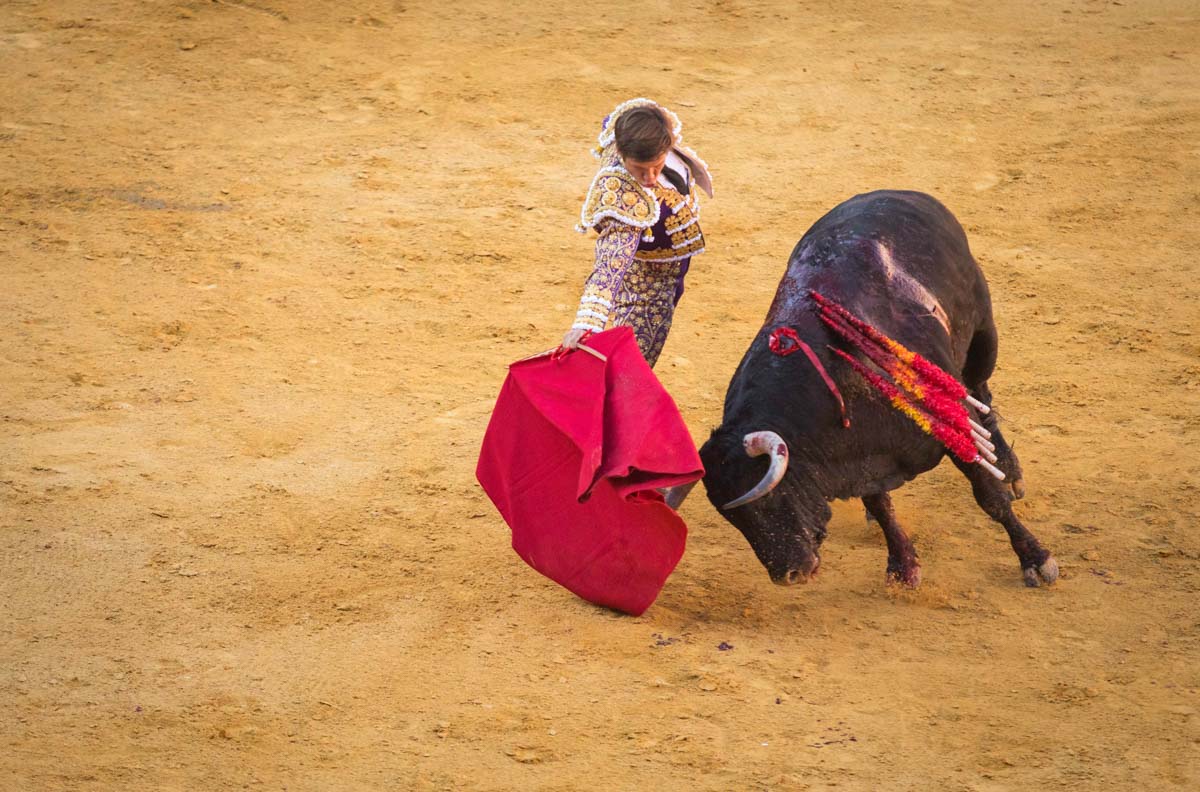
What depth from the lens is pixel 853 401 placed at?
4.36 meters

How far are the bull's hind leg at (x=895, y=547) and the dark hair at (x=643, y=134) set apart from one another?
141cm

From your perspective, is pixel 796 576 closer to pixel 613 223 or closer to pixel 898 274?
pixel 898 274

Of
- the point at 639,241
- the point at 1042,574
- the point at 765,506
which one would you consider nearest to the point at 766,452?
the point at 765,506

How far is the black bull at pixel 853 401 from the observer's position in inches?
168

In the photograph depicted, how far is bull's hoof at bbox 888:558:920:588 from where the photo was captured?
4.56 metres

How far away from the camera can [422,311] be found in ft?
22.2

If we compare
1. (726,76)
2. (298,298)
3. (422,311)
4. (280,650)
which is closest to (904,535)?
(280,650)

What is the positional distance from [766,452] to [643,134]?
106cm

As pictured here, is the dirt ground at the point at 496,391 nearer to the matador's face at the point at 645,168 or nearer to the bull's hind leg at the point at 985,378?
the bull's hind leg at the point at 985,378

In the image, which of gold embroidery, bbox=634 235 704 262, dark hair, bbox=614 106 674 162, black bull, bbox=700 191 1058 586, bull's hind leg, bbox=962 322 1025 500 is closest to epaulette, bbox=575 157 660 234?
dark hair, bbox=614 106 674 162

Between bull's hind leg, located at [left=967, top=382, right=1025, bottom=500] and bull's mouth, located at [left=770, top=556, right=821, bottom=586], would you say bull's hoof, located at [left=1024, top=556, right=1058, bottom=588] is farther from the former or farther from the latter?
bull's mouth, located at [left=770, top=556, right=821, bottom=586]

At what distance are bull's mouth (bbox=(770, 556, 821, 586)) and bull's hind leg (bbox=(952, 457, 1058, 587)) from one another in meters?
0.66

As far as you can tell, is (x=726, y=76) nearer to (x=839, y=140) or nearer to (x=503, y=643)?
(x=839, y=140)

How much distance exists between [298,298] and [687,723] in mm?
3913
